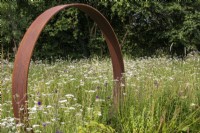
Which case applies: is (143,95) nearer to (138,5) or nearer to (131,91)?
(131,91)

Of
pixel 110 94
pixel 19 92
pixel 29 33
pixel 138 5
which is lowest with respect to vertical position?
pixel 110 94

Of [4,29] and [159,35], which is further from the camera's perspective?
[159,35]

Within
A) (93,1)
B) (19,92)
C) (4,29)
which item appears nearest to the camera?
(19,92)

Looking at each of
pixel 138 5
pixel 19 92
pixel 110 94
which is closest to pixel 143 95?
pixel 110 94

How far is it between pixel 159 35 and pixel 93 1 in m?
3.04

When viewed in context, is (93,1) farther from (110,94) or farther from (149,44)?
(110,94)

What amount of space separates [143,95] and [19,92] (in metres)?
1.70

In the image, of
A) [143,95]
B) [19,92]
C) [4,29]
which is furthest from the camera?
[4,29]

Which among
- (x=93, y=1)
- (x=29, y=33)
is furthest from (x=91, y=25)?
(x=29, y=33)

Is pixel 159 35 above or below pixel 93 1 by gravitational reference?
below

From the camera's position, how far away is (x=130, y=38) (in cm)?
1377

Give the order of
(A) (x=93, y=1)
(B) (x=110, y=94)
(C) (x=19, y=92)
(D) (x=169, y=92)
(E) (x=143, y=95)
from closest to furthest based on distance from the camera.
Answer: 1. (C) (x=19, y=92)
2. (E) (x=143, y=95)
3. (D) (x=169, y=92)
4. (B) (x=110, y=94)
5. (A) (x=93, y=1)

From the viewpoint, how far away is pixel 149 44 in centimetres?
1386

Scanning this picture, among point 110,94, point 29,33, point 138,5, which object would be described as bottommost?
point 110,94
